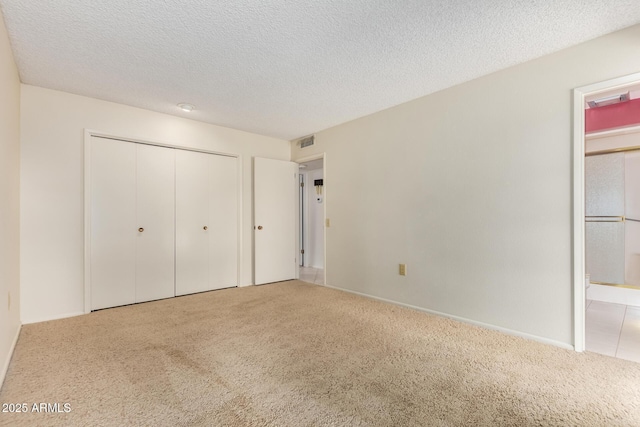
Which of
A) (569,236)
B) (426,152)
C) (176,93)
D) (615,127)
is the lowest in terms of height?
(569,236)

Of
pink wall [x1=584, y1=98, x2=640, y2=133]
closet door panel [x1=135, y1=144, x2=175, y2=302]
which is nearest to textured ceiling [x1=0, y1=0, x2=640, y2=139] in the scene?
closet door panel [x1=135, y1=144, x2=175, y2=302]

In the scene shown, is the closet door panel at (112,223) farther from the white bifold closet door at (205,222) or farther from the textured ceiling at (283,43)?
the textured ceiling at (283,43)

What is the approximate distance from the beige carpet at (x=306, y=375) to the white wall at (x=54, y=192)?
1.06 ft

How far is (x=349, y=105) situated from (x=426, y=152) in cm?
105

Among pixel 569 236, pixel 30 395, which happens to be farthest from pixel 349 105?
pixel 30 395

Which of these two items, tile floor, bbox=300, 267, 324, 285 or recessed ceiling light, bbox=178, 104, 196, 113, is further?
tile floor, bbox=300, 267, 324, 285

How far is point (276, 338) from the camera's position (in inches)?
96.8

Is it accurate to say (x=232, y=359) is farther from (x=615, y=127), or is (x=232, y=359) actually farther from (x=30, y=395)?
(x=615, y=127)

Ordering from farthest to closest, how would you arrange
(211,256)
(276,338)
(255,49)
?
(211,256) < (276,338) < (255,49)

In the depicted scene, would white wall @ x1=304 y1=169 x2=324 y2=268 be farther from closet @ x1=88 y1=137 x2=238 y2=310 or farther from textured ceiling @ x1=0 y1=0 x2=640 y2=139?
textured ceiling @ x1=0 y1=0 x2=640 y2=139

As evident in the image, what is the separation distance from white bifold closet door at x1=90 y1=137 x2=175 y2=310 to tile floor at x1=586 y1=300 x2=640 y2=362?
4.39 m

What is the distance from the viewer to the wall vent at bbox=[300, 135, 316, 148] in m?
4.61

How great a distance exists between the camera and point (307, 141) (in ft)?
15.4

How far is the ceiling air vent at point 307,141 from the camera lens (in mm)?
4609
